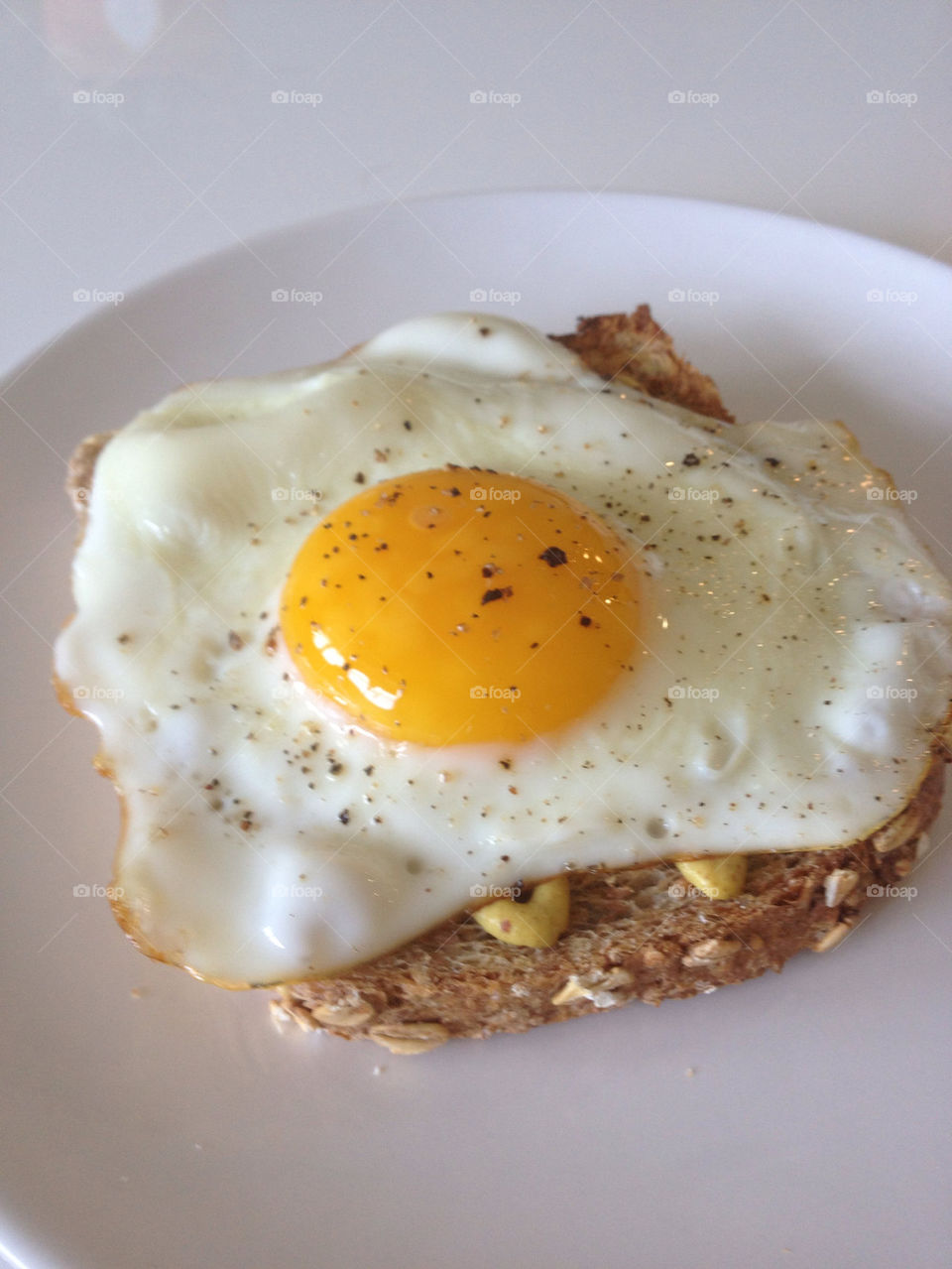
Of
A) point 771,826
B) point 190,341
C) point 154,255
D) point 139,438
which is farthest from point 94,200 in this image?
point 771,826

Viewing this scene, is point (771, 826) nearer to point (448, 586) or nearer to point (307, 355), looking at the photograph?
point (448, 586)

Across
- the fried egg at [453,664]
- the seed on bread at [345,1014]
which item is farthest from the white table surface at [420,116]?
the seed on bread at [345,1014]

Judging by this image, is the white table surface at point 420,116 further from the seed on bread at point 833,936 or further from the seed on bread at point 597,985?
the seed on bread at point 597,985

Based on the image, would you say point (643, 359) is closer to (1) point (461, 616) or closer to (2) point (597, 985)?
(1) point (461, 616)

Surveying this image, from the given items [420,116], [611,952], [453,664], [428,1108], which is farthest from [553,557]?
[420,116]

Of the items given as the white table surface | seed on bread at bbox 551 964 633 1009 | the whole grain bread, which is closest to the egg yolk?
the whole grain bread

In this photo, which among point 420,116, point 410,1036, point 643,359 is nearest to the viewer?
point 410,1036
